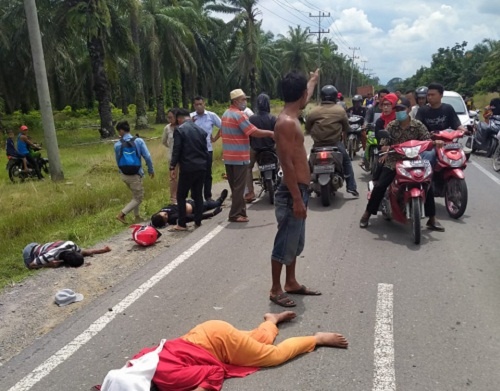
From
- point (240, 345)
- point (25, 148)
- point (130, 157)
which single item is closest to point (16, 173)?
point (25, 148)

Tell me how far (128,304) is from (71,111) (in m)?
46.1

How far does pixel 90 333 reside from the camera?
3.99m

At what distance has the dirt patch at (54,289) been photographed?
13.5 feet

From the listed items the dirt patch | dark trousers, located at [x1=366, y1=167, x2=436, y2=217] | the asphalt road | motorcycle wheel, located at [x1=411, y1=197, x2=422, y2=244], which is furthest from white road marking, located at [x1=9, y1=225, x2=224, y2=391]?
motorcycle wheel, located at [x1=411, y1=197, x2=422, y2=244]

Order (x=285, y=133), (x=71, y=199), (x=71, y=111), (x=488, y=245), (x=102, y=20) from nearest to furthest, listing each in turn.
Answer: (x=285, y=133) → (x=488, y=245) → (x=71, y=199) → (x=102, y=20) → (x=71, y=111)

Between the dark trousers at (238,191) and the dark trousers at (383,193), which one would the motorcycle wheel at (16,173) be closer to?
the dark trousers at (238,191)

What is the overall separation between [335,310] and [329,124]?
482 centimetres

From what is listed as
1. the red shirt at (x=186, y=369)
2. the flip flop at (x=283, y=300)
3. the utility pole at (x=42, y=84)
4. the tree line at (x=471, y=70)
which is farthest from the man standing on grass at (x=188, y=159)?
the tree line at (x=471, y=70)

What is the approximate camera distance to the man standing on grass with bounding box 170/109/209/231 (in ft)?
22.9

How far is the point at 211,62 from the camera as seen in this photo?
4238 centimetres

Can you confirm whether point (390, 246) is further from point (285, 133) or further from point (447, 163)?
point (285, 133)

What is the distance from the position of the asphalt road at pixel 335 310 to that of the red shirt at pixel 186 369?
19 cm

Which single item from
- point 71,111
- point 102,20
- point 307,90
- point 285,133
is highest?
point 102,20

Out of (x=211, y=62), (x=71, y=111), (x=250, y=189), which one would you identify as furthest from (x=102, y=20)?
(x=71, y=111)
